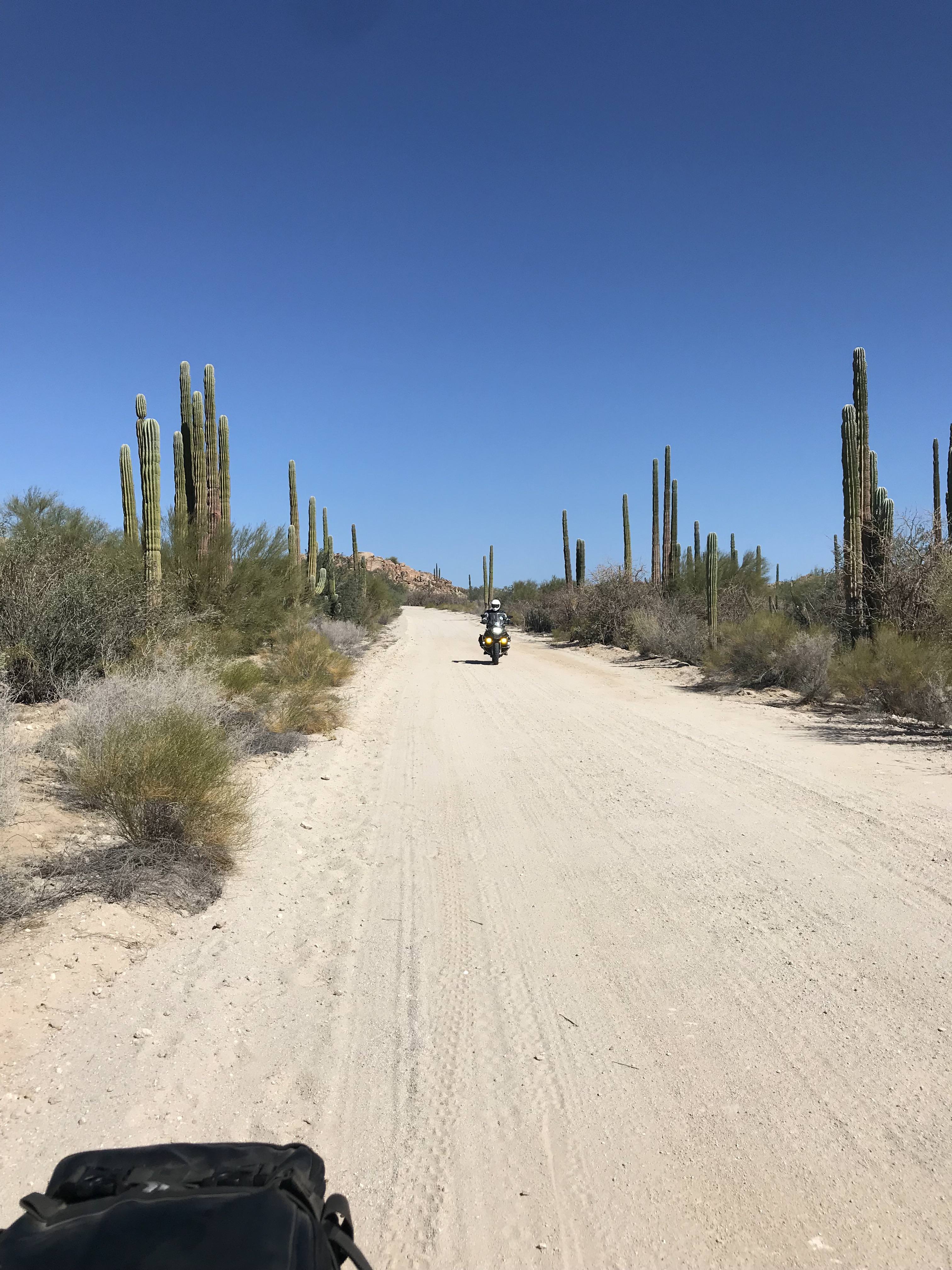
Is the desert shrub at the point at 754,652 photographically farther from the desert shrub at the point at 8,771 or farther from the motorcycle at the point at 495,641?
the desert shrub at the point at 8,771

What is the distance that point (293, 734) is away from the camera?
35.3 feet

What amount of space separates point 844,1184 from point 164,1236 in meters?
2.26

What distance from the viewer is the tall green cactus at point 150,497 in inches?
603

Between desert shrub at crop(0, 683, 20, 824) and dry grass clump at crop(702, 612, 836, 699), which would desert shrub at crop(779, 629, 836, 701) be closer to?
dry grass clump at crop(702, 612, 836, 699)

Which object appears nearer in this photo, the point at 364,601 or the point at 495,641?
the point at 495,641

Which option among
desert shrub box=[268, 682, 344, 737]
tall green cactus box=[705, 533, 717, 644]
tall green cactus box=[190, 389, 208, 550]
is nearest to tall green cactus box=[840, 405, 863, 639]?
tall green cactus box=[705, 533, 717, 644]

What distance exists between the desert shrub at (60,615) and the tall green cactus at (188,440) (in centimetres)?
→ 592

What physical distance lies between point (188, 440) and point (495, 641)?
994cm

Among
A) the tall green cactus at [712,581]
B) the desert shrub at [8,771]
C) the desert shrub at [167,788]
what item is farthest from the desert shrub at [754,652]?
the desert shrub at [8,771]

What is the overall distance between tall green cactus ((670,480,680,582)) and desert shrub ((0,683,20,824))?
2582 centimetres

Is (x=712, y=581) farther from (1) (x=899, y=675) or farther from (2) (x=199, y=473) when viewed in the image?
(2) (x=199, y=473)

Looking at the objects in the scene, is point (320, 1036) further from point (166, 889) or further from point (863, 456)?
point (863, 456)

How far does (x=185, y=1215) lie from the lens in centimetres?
173

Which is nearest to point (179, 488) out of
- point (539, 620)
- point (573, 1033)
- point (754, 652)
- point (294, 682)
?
point (294, 682)
